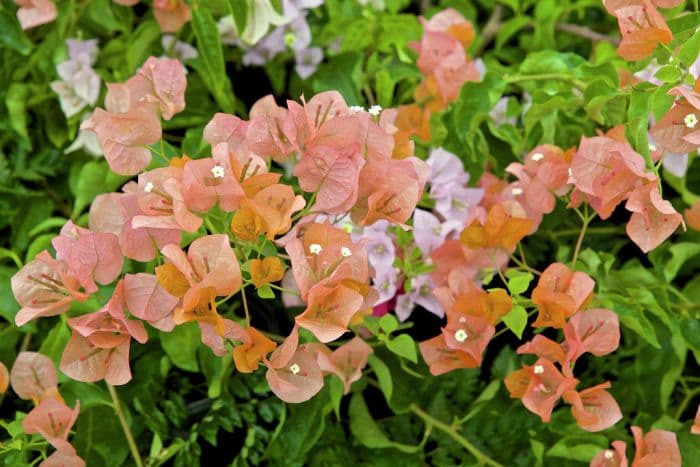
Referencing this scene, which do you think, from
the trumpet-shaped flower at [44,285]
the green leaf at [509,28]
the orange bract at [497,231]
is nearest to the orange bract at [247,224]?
the trumpet-shaped flower at [44,285]

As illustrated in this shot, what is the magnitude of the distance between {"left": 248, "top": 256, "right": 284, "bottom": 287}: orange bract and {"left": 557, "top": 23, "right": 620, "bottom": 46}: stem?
64cm

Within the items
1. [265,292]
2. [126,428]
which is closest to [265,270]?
[265,292]

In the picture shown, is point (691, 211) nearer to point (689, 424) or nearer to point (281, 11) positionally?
point (689, 424)

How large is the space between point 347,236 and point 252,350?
117 millimetres

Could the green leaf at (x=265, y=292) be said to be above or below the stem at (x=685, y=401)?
above

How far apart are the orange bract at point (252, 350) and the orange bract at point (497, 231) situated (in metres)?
0.24

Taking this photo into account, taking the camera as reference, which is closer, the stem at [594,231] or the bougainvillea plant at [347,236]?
the bougainvillea plant at [347,236]

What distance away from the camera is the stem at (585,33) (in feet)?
3.70

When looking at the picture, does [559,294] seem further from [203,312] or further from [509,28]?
[509,28]

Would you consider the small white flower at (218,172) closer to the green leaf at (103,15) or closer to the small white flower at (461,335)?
the small white flower at (461,335)

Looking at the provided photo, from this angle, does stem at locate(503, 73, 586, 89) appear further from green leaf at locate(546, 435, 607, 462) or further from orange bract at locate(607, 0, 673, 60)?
green leaf at locate(546, 435, 607, 462)

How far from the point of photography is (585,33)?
3.75 ft

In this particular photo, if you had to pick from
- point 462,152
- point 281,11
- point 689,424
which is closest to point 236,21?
point 281,11

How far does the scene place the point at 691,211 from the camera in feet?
3.07
